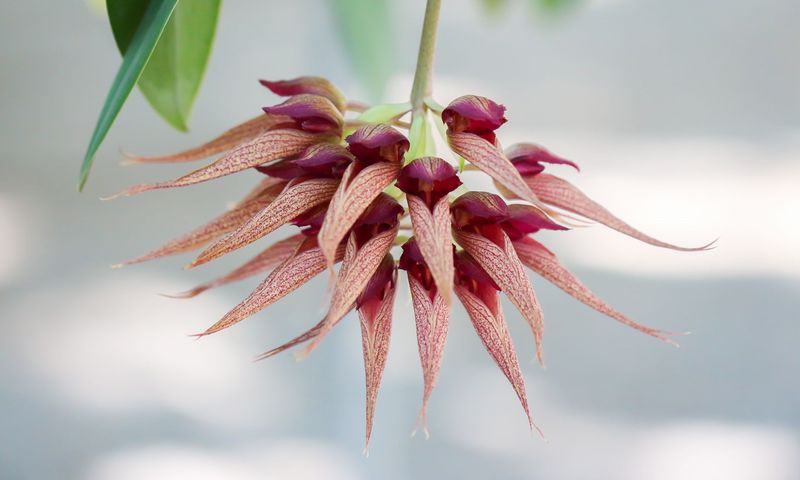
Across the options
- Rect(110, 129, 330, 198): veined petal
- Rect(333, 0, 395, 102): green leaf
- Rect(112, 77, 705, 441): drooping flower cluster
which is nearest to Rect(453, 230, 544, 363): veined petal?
Rect(112, 77, 705, 441): drooping flower cluster

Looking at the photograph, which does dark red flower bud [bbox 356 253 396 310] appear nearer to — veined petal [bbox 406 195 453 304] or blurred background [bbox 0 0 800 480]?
veined petal [bbox 406 195 453 304]

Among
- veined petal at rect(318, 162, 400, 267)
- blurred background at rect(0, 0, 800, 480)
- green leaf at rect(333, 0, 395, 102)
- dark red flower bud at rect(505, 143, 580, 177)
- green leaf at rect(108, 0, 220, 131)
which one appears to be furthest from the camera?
blurred background at rect(0, 0, 800, 480)

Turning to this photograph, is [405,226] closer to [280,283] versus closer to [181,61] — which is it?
[280,283]

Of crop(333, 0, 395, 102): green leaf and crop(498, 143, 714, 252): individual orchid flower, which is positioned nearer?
crop(498, 143, 714, 252): individual orchid flower

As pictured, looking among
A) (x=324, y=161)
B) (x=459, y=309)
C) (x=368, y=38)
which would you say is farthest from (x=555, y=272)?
(x=459, y=309)

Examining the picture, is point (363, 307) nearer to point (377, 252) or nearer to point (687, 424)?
point (377, 252)

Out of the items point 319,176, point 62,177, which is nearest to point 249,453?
point 62,177
